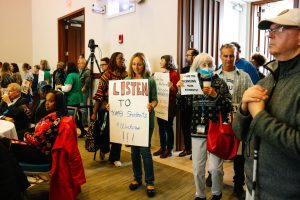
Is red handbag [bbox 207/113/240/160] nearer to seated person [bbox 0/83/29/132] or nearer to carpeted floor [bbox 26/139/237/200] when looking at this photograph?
carpeted floor [bbox 26/139/237/200]

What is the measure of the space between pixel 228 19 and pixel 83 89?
308cm

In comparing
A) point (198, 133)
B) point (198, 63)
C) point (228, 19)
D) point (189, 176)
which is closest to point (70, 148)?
point (198, 133)

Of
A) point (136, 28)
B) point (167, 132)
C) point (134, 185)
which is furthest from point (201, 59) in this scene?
point (136, 28)

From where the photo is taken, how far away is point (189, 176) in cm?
306

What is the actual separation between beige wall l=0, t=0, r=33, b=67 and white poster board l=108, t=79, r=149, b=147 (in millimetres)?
6690

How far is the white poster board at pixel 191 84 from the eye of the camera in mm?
2127

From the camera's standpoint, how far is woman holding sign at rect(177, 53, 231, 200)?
2096 mm

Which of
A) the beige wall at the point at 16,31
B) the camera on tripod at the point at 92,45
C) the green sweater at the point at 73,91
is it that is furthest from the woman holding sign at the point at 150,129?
the beige wall at the point at 16,31

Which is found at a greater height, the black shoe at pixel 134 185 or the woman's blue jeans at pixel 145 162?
the woman's blue jeans at pixel 145 162

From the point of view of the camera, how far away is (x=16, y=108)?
3219 mm

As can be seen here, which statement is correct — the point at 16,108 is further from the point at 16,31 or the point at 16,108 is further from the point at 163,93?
the point at 16,31

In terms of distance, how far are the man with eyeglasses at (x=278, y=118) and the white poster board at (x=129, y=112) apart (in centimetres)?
154

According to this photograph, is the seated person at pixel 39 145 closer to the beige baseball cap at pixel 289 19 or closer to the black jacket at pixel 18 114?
the black jacket at pixel 18 114

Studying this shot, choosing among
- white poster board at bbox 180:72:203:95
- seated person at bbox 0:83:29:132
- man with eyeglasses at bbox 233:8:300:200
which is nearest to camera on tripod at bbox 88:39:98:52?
seated person at bbox 0:83:29:132
